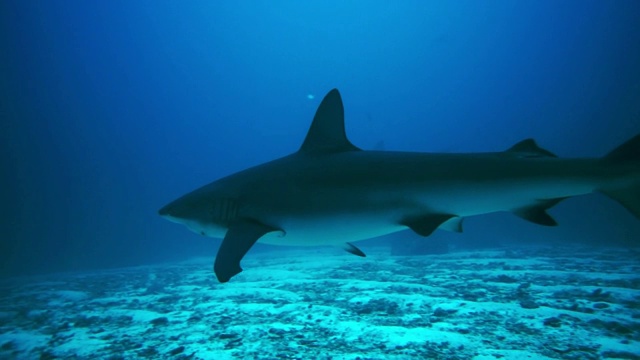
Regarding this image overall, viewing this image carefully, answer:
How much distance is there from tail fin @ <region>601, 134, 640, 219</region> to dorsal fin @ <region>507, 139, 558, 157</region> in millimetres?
464

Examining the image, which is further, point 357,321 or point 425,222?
point 357,321

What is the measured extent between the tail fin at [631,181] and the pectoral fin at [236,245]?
3199mm

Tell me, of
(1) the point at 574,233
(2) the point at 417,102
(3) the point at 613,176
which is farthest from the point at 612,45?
(2) the point at 417,102

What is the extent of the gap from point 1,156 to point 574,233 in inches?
2286

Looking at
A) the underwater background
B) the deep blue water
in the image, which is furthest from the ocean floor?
the deep blue water

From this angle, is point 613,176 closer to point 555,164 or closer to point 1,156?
point 555,164

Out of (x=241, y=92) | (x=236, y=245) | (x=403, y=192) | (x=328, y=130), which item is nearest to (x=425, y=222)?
(x=403, y=192)

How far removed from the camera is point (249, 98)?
15188cm

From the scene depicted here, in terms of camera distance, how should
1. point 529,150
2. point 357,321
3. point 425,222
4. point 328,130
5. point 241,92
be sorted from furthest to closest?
point 241,92, point 357,321, point 328,130, point 529,150, point 425,222

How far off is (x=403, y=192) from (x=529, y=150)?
5.31 feet

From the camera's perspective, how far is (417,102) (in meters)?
140

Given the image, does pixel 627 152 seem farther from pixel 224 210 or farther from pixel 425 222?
pixel 224 210

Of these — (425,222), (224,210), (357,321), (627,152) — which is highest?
A: (627,152)

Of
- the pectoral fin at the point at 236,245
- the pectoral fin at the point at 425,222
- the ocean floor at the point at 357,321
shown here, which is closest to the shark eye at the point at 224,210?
the pectoral fin at the point at 236,245
